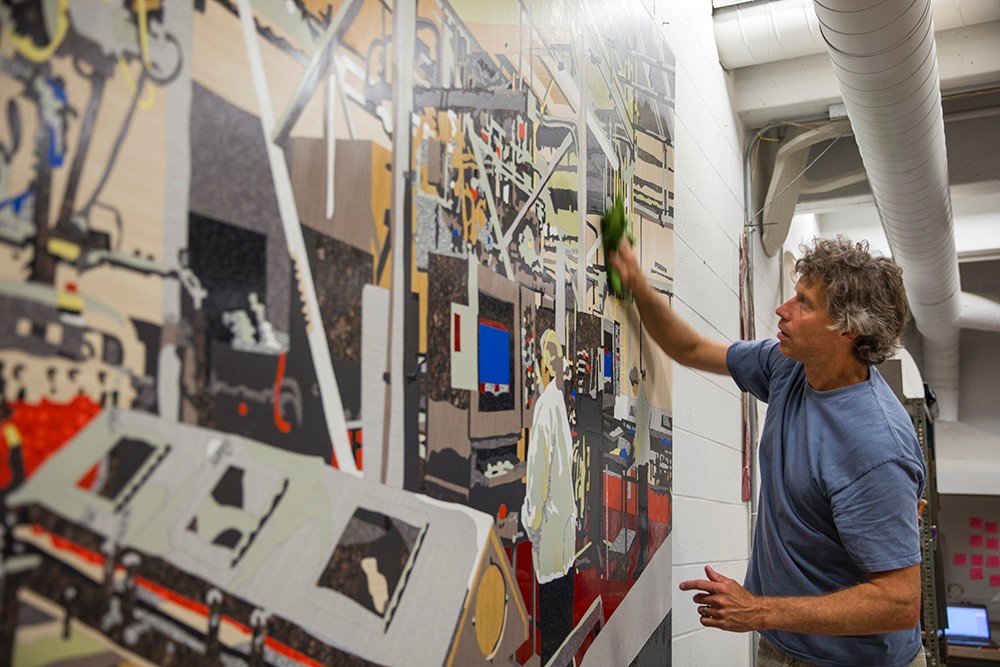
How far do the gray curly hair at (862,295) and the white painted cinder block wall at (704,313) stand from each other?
1.47 feet

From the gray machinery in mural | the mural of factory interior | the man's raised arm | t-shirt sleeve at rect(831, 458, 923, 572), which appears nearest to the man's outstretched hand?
the man's raised arm

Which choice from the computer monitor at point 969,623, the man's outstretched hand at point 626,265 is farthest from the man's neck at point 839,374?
the computer monitor at point 969,623

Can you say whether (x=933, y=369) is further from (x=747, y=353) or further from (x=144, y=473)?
(x=144, y=473)

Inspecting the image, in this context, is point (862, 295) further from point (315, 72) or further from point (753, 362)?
point (315, 72)

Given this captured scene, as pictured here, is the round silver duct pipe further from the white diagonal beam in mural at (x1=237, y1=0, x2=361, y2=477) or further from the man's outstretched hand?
the white diagonal beam in mural at (x1=237, y1=0, x2=361, y2=477)

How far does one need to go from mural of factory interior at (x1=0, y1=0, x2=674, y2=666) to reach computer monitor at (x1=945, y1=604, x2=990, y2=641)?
5.79 metres

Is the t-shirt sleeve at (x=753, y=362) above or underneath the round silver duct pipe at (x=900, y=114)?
underneath

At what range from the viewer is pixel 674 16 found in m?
2.38

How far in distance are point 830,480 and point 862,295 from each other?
402 millimetres

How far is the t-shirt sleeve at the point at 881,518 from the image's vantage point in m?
1.52

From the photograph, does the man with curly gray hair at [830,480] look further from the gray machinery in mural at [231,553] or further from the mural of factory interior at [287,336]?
the gray machinery in mural at [231,553]

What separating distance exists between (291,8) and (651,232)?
1258 millimetres

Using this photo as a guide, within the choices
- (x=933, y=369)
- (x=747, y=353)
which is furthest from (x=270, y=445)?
(x=933, y=369)

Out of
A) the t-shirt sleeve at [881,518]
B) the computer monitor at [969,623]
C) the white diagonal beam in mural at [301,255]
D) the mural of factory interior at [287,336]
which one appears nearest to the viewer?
the mural of factory interior at [287,336]
